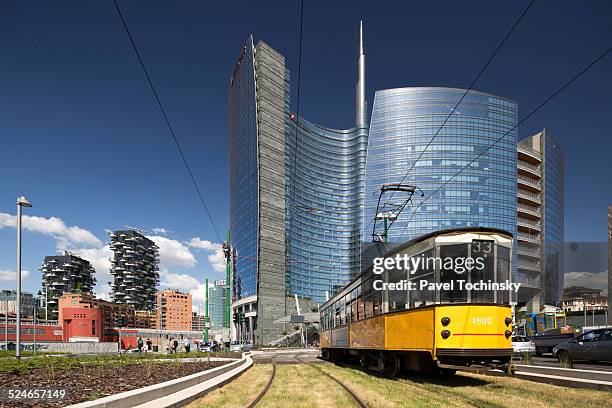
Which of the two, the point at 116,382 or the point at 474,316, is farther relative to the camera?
the point at 474,316

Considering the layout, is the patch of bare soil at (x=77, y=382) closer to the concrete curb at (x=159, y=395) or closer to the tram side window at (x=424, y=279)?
the concrete curb at (x=159, y=395)

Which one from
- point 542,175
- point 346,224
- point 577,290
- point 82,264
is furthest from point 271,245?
point 82,264

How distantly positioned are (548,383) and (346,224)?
431 feet

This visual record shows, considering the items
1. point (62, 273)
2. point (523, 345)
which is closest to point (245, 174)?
point (62, 273)

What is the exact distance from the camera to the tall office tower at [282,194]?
11331 cm

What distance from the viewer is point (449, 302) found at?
11.0 m

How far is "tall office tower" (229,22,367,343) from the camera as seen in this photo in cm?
11331

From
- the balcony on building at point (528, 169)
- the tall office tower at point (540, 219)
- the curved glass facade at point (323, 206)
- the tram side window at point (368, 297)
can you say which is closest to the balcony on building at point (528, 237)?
the tall office tower at point (540, 219)

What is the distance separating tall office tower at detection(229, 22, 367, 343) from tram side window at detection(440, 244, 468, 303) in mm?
91932

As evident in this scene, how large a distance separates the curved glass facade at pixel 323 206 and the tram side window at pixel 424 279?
109510mm

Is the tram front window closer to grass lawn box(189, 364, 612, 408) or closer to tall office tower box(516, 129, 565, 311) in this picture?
grass lawn box(189, 364, 612, 408)

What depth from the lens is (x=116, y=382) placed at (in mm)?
9727

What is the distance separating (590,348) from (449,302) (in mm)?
8760

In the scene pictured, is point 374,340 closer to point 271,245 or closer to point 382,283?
point 382,283
